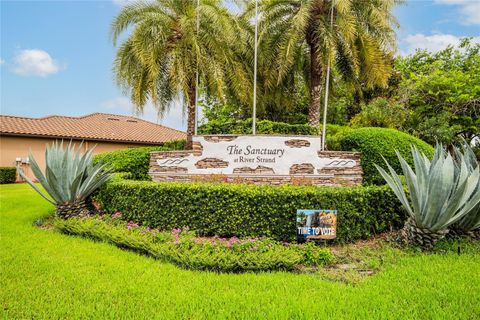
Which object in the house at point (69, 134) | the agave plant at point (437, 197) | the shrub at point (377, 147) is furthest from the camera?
the house at point (69, 134)

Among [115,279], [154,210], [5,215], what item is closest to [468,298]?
[115,279]

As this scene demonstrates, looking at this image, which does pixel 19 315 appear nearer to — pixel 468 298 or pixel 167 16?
pixel 468 298

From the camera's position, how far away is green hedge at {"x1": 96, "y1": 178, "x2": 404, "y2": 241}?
583 cm

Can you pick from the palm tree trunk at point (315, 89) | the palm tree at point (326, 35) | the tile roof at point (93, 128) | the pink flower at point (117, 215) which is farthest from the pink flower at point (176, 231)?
the tile roof at point (93, 128)

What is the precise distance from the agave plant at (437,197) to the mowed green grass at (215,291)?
425mm

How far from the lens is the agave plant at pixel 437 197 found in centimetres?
494

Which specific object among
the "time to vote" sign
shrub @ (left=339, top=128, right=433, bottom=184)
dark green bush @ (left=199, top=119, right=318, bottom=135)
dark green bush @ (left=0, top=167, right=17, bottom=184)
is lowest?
dark green bush @ (left=0, top=167, right=17, bottom=184)

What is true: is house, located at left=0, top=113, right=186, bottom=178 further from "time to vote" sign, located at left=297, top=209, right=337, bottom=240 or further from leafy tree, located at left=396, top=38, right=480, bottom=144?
leafy tree, located at left=396, top=38, right=480, bottom=144

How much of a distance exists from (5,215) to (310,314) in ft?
28.7

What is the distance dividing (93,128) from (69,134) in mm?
2531

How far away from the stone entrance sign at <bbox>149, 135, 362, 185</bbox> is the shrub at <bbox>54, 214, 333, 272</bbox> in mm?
3414

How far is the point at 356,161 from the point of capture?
31.1ft

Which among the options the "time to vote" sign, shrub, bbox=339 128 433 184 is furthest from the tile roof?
the "time to vote" sign

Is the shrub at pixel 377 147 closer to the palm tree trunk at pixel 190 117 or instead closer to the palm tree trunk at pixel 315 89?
the palm tree trunk at pixel 315 89
